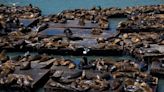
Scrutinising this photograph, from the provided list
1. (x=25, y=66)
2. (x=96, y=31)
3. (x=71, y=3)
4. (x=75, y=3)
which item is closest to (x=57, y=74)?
(x=25, y=66)

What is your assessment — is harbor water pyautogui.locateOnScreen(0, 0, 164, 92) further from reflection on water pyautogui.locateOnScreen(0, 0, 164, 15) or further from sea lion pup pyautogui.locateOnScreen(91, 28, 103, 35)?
sea lion pup pyautogui.locateOnScreen(91, 28, 103, 35)

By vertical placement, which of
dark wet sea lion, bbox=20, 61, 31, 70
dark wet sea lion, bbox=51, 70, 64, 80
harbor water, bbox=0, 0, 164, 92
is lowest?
dark wet sea lion, bbox=51, 70, 64, 80

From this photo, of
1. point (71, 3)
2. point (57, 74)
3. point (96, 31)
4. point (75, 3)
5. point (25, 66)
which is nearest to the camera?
A: point (57, 74)

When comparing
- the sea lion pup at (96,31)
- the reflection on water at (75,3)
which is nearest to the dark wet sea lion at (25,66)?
the sea lion pup at (96,31)

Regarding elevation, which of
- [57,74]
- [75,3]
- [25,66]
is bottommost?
[57,74]

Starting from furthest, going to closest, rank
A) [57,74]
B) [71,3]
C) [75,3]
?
[71,3]
[75,3]
[57,74]

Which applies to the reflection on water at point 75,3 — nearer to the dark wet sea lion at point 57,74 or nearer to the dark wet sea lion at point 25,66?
the dark wet sea lion at point 25,66

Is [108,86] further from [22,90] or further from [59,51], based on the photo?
[59,51]

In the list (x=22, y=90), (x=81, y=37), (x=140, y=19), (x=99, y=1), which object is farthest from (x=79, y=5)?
(x=22, y=90)

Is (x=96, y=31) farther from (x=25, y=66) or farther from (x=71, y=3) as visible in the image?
(x=71, y=3)

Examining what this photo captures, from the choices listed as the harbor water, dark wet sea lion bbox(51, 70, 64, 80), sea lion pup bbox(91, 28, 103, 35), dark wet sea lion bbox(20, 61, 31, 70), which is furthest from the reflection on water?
dark wet sea lion bbox(51, 70, 64, 80)

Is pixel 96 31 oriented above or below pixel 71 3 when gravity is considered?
below
